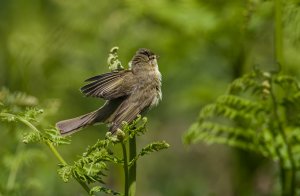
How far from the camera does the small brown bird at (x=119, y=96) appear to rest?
3.20 meters

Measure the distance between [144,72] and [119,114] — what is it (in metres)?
0.31

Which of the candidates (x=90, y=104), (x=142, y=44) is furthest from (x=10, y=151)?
(x=90, y=104)

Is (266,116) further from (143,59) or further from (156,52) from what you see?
(156,52)

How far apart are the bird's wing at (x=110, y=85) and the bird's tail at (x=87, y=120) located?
0.07 meters

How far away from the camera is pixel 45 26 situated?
8.72 m

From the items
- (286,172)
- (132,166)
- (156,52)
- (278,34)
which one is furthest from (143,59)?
(156,52)

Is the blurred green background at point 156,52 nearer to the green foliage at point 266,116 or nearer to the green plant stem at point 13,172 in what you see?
the green plant stem at point 13,172

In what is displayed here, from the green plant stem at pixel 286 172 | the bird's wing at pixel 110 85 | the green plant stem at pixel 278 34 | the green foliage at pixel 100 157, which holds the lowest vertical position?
the green foliage at pixel 100 157

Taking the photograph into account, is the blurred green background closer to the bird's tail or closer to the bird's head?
the bird's head

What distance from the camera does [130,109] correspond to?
3.23 m

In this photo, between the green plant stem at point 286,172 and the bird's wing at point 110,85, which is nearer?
the bird's wing at point 110,85

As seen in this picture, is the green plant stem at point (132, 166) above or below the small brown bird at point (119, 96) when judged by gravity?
below

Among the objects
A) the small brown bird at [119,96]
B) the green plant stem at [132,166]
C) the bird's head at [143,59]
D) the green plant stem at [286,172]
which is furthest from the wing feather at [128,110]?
the green plant stem at [286,172]

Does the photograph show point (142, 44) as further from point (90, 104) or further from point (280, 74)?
point (280, 74)
